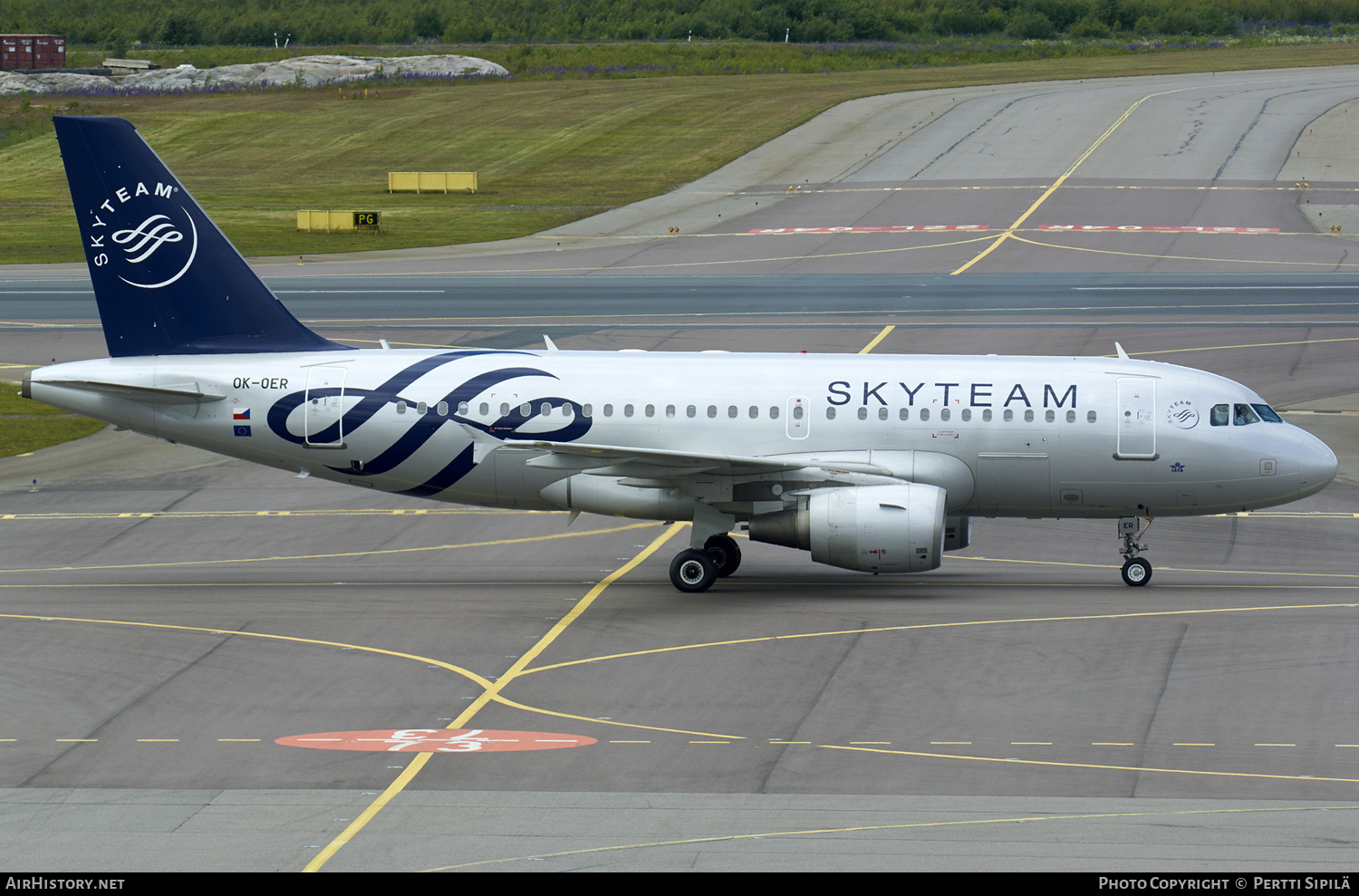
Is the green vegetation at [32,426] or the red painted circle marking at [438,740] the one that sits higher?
the red painted circle marking at [438,740]

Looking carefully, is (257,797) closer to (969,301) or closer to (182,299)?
(182,299)

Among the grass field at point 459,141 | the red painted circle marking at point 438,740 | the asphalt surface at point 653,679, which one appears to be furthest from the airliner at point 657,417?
the grass field at point 459,141

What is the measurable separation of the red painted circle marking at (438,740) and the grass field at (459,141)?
61.6m

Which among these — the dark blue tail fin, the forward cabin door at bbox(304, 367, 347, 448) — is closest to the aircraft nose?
the forward cabin door at bbox(304, 367, 347, 448)

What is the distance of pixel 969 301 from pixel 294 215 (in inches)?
1772

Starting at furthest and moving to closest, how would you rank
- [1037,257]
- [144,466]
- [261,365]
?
[1037,257], [144,466], [261,365]

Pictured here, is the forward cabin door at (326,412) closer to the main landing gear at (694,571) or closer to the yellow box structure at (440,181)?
the main landing gear at (694,571)

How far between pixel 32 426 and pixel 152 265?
57.4ft

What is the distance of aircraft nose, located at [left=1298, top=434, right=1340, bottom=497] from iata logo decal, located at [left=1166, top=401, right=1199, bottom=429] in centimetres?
224

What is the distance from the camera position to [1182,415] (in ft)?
106

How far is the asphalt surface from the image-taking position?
64.5 feet

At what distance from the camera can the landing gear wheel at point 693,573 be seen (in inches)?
1257

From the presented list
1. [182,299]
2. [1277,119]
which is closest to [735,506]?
[182,299]

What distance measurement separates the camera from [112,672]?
26.8m
